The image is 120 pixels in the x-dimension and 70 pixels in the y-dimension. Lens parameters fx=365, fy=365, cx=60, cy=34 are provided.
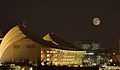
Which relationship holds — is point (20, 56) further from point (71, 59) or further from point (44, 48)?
point (71, 59)

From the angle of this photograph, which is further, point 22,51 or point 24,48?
point 24,48

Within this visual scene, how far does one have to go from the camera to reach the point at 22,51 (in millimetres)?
51812

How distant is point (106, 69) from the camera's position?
51.6 m

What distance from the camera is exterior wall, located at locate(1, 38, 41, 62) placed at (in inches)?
2022

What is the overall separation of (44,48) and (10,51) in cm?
487

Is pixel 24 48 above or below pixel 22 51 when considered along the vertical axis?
above

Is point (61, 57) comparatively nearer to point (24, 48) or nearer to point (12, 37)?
point (24, 48)

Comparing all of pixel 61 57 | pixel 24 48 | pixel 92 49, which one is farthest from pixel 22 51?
pixel 92 49

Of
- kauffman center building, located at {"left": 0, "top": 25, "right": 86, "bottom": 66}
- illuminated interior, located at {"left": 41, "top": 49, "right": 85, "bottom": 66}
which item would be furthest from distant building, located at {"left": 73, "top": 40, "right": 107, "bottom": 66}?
kauffman center building, located at {"left": 0, "top": 25, "right": 86, "bottom": 66}

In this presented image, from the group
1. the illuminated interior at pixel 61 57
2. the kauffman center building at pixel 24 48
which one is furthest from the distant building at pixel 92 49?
the kauffman center building at pixel 24 48

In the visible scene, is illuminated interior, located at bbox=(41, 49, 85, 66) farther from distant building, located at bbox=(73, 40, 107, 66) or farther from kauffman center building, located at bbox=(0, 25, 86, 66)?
distant building, located at bbox=(73, 40, 107, 66)

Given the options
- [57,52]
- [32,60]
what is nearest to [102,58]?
[57,52]

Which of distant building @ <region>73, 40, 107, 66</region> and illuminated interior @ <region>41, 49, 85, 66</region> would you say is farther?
distant building @ <region>73, 40, 107, 66</region>

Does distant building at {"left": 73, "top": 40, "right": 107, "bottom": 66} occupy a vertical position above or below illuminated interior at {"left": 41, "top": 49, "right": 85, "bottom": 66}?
above
